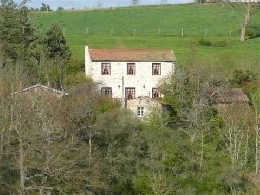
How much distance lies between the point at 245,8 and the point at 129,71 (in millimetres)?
26996

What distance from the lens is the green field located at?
59.0 m

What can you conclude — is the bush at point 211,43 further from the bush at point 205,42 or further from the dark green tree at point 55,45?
the dark green tree at point 55,45

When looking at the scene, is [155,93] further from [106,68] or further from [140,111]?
[140,111]

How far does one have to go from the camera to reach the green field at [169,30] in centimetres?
5900

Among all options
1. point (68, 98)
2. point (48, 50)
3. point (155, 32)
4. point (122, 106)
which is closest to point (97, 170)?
point (68, 98)

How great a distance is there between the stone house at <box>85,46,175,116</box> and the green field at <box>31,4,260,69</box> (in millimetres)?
3369

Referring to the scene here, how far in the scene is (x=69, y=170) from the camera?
30797 mm

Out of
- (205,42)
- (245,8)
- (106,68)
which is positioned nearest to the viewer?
(106,68)

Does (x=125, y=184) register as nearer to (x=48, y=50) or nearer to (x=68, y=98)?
(x=68, y=98)

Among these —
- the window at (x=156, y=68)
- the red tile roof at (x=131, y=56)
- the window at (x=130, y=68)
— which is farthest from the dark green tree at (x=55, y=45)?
the window at (x=156, y=68)

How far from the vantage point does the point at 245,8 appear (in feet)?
233

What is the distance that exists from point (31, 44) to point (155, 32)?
21.7 metres

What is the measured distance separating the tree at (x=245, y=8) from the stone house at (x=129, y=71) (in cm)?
1990

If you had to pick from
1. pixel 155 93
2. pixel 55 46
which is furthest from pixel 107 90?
pixel 55 46
